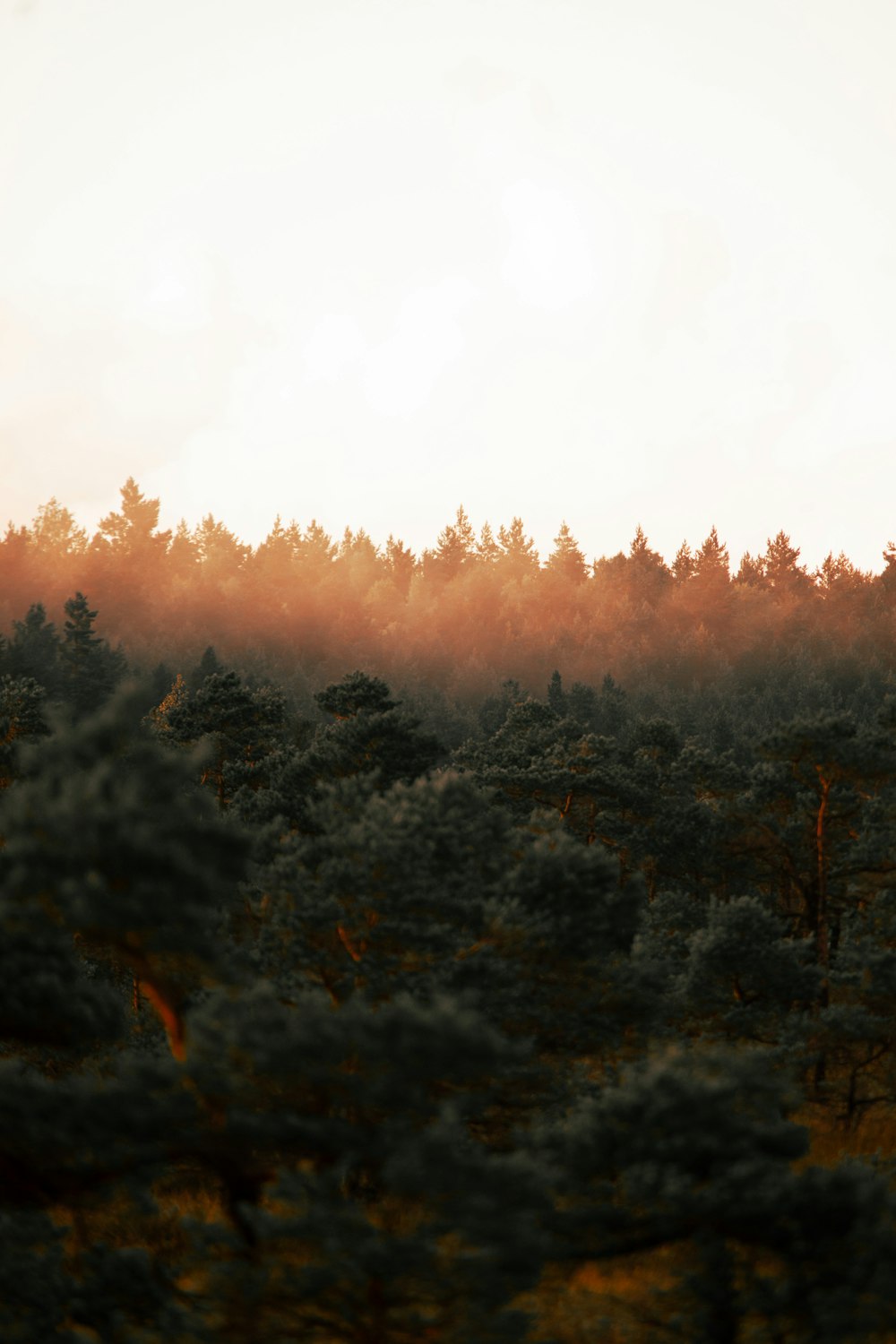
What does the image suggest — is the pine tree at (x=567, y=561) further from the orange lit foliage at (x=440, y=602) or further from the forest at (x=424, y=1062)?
the forest at (x=424, y=1062)

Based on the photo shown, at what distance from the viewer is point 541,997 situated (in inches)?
763

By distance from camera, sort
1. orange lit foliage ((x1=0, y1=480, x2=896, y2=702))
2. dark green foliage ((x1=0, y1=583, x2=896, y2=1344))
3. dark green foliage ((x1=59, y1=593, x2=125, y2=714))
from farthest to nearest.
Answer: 1. orange lit foliage ((x1=0, y1=480, x2=896, y2=702))
2. dark green foliage ((x1=59, y1=593, x2=125, y2=714))
3. dark green foliage ((x1=0, y1=583, x2=896, y2=1344))

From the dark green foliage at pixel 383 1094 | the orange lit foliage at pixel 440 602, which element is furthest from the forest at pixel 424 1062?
the orange lit foliage at pixel 440 602

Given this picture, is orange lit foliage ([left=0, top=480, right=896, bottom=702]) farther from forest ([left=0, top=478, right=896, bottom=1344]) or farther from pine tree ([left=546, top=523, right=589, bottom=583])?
forest ([left=0, top=478, right=896, bottom=1344])

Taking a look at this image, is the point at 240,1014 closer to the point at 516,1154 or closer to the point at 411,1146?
the point at 411,1146

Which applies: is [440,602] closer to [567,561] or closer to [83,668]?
[567,561]

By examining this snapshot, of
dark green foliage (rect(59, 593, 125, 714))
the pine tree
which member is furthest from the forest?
the pine tree

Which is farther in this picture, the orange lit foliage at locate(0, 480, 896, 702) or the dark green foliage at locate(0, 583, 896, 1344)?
the orange lit foliage at locate(0, 480, 896, 702)

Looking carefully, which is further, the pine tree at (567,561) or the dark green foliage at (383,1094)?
the pine tree at (567,561)

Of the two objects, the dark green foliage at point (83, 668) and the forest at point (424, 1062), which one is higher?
the dark green foliage at point (83, 668)

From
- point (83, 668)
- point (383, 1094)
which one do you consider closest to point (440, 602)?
point (83, 668)

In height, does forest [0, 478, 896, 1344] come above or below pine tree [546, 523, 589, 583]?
below

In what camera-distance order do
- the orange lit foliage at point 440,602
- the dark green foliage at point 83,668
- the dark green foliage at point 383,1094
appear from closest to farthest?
the dark green foliage at point 383,1094 < the dark green foliage at point 83,668 < the orange lit foliage at point 440,602

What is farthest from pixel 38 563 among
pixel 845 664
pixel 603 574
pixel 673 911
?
pixel 673 911
